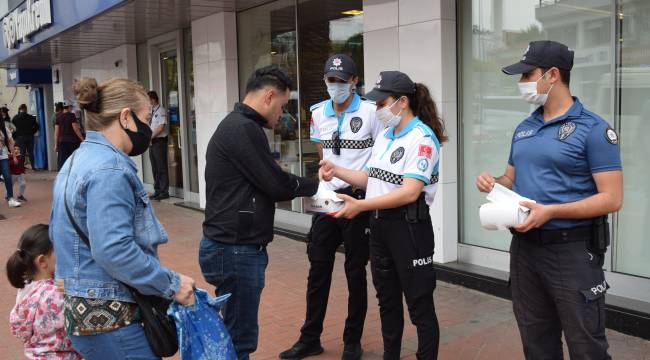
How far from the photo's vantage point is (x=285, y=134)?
877 cm

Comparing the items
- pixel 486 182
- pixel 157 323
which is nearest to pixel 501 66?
pixel 486 182

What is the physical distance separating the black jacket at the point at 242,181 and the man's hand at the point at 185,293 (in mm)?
648

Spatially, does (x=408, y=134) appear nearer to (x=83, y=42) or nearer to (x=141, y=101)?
(x=141, y=101)

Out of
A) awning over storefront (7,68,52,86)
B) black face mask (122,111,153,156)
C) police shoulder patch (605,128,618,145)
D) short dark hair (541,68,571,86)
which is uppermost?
awning over storefront (7,68,52,86)

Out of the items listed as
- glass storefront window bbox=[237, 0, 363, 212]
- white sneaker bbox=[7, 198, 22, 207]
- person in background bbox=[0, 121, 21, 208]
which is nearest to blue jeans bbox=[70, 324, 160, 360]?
glass storefront window bbox=[237, 0, 363, 212]

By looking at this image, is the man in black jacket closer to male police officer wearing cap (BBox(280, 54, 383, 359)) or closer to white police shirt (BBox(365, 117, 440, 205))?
white police shirt (BBox(365, 117, 440, 205))

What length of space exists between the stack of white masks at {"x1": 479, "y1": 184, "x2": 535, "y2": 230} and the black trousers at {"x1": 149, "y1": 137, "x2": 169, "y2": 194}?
30.7ft

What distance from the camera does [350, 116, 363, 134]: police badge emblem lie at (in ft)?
13.5

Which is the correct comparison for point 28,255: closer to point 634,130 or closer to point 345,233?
point 345,233

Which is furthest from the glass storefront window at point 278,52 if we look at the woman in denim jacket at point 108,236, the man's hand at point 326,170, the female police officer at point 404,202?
the woman in denim jacket at point 108,236

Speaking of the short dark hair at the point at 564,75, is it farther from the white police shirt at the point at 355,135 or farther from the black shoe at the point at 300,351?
the black shoe at the point at 300,351

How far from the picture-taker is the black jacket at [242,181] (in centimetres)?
298

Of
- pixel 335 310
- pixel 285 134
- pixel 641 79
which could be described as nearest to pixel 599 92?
pixel 641 79

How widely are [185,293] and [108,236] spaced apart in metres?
0.40
